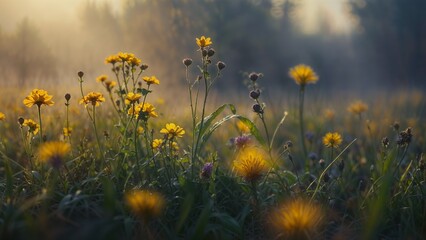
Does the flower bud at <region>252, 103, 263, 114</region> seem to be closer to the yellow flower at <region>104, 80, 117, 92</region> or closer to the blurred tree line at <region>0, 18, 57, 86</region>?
the yellow flower at <region>104, 80, 117, 92</region>

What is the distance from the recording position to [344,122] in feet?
17.5

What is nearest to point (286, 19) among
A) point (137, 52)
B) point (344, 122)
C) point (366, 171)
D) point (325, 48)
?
point (325, 48)

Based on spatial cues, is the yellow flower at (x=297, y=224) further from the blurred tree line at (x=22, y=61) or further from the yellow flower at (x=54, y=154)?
the blurred tree line at (x=22, y=61)

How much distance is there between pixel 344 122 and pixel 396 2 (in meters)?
17.5

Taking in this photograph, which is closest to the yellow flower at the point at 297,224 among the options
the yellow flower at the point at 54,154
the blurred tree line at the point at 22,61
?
the yellow flower at the point at 54,154

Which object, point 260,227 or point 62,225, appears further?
point 260,227

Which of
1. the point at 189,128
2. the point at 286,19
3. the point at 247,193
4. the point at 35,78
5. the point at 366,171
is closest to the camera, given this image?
the point at 247,193

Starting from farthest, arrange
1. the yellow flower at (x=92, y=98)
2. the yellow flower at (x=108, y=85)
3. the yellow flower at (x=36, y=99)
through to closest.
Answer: the yellow flower at (x=108, y=85)
the yellow flower at (x=92, y=98)
the yellow flower at (x=36, y=99)

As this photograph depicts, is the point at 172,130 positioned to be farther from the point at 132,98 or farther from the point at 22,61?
the point at 22,61

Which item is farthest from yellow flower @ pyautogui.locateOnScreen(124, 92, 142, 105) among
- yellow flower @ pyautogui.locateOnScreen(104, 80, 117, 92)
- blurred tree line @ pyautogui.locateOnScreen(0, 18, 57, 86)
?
blurred tree line @ pyautogui.locateOnScreen(0, 18, 57, 86)

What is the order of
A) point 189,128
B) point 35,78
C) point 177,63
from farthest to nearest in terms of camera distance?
point 177,63
point 35,78
point 189,128

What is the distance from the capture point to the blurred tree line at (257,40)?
10883 mm

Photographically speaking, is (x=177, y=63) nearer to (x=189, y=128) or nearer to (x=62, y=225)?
(x=189, y=128)

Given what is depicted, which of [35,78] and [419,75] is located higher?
[419,75]
